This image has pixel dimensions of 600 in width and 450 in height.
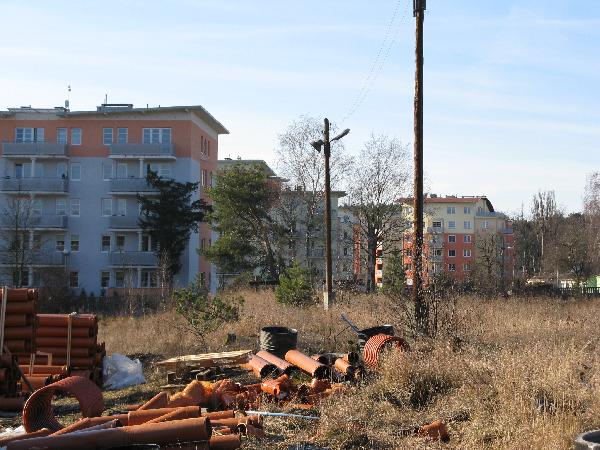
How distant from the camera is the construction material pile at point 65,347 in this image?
14.9 metres

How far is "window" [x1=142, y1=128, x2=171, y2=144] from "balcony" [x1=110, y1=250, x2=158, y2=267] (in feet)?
28.2

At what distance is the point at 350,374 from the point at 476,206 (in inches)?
3772

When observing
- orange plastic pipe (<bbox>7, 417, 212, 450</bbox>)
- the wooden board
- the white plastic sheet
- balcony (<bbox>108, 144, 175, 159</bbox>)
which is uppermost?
balcony (<bbox>108, 144, 175, 159</bbox>)

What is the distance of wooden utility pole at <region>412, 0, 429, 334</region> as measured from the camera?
583 inches

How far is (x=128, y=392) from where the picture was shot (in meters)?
13.9

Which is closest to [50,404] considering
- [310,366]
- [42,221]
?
[310,366]

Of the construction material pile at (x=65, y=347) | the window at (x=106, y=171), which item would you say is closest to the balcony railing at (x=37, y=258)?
the window at (x=106, y=171)

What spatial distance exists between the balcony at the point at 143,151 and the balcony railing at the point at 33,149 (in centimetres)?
384

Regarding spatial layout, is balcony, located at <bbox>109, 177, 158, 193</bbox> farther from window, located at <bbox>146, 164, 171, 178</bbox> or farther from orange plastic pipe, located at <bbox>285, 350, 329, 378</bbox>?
orange plastic pipe, located at <bbox>285, 350, 329, 378</bbox>

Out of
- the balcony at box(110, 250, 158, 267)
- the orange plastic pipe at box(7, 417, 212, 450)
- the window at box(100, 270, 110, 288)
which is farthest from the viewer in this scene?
the window at box(100, 270, 110, 288)

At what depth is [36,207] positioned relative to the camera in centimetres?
5506

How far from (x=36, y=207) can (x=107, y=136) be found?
7.97m

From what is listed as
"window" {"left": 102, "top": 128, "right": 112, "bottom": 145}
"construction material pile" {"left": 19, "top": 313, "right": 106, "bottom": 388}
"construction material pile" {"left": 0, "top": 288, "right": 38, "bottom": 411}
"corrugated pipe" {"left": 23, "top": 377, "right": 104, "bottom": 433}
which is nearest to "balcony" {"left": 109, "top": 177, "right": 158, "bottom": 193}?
"window" {"left": 102, "top": 128, "right": 112, "bottom": 145}

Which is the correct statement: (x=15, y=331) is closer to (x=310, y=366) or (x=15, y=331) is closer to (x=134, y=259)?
(x=310, y=366)
